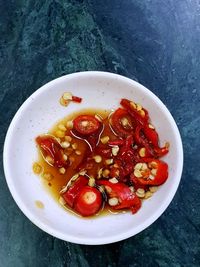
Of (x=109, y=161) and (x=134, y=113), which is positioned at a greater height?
(x=134, y=113)

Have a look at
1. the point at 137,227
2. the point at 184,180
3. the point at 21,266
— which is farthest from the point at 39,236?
the point at 184,180

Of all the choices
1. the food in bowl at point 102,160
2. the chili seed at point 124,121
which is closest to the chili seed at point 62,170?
the food in bowl at point 102,160

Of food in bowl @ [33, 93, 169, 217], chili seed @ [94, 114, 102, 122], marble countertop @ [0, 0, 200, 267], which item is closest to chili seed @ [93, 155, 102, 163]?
food in bowl @ [33, 93, 169, 217]

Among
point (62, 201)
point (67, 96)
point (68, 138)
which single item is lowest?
point (62, 201)

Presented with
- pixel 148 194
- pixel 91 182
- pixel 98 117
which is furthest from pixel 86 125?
pixel 148 194

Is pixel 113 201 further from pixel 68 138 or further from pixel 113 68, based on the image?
pixel 113 68
